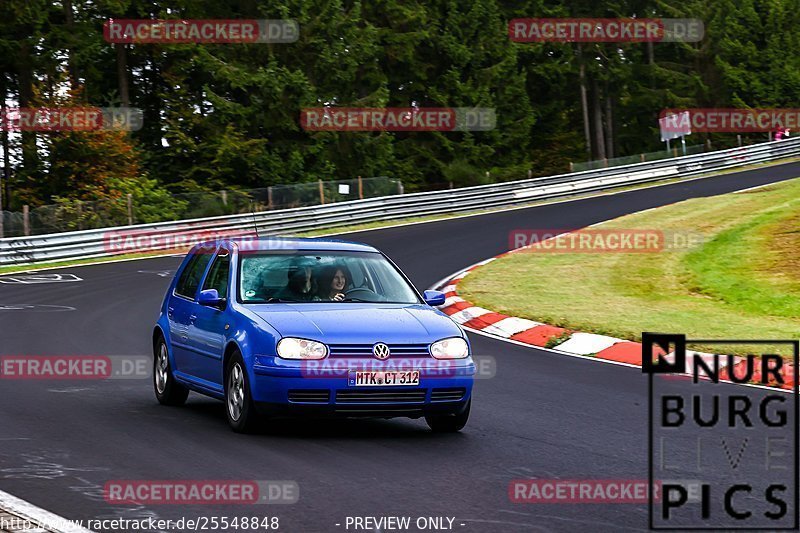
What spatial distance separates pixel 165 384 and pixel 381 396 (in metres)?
3.02

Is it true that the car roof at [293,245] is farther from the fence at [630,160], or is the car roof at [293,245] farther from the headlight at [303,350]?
the fence at [630,160]

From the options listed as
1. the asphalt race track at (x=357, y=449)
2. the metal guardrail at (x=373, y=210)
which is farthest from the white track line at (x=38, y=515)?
the metal guardrail at (x=373, y=210)

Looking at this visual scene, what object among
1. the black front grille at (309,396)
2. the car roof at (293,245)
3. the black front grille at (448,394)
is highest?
the car roof at (293,245)

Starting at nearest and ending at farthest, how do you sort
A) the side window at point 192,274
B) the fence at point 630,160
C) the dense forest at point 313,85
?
1. the side window at point 192,274
2. the fence at point 630,160
3. the dense forest at point 313,85

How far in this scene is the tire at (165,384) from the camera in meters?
11.4

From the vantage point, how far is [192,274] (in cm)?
1161

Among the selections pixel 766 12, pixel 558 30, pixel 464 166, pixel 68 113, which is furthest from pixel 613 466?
pixel 766 12

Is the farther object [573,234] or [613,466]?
[573,234]

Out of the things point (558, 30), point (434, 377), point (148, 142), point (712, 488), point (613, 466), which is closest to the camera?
point (712, 488)

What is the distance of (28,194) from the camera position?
4638 cm

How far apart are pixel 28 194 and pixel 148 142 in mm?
9689

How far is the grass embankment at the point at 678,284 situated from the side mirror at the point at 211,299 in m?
6.31

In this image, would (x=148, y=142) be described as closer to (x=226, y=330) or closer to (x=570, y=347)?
(x=570, y=347)

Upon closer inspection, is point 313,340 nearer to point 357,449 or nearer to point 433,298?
point 357,449
